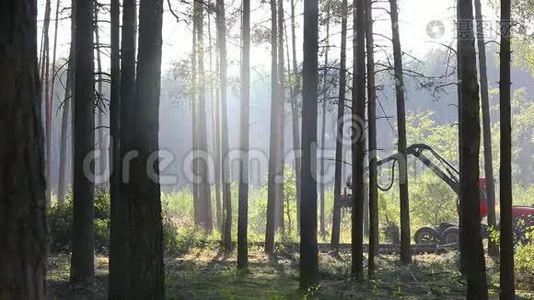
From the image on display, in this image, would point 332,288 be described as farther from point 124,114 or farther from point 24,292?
point 24,292

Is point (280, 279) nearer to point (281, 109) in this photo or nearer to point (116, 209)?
point (116, 209)

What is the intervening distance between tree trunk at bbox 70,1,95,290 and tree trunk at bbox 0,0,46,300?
8.26 m

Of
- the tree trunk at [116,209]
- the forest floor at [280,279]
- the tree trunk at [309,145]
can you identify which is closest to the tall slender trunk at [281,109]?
the forest floor at [280,279]

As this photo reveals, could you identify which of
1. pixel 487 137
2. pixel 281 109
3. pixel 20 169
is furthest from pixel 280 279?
pixel 281 109

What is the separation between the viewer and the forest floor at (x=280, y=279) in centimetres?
1134

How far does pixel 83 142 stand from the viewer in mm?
11664

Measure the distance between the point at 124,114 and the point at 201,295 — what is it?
3.83 meters

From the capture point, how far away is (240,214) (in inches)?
621

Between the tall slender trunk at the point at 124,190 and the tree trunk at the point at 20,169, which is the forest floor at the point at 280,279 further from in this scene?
the tree trunk at the point at 20,169

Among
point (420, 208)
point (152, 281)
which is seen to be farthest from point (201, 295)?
point (420, 208)

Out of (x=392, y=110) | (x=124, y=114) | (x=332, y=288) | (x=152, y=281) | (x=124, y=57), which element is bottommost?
(x=332, y=288)

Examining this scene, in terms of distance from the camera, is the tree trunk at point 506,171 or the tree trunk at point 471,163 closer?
the tree trunk at point 471,163

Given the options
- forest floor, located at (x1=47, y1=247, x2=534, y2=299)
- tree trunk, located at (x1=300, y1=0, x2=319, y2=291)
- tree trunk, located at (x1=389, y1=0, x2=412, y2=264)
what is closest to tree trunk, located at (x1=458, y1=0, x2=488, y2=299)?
forest floor, located at (x1=47, y1=247, x2=534, y2=299)

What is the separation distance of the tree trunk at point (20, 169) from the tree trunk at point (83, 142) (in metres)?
8.26
